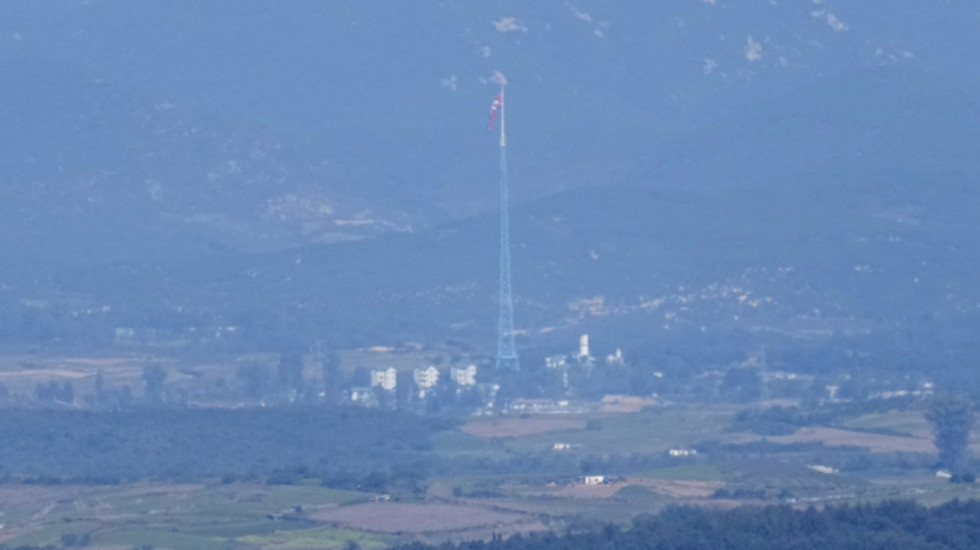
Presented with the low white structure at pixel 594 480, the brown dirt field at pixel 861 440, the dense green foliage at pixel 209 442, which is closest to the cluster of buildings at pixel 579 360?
the dense green foliage at pixel 209 442

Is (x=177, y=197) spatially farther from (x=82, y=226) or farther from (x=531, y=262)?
(x=531, y=262)

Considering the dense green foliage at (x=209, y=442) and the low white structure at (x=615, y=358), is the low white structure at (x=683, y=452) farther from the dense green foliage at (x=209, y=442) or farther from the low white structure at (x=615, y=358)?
the low white structure at (x=615, y=358)

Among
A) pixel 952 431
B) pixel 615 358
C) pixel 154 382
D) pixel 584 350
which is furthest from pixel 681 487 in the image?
pixel 584 350

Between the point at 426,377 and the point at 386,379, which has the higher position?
the point at 426,377

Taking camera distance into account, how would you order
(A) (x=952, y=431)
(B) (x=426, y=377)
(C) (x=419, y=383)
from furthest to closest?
(B) (x=426, y=377), (C) (x=419, y=383), (A) (x=952, y=431)

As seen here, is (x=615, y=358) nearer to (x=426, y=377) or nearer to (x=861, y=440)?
(x=426, y=377)

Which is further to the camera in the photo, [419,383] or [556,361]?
[556,361]
